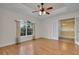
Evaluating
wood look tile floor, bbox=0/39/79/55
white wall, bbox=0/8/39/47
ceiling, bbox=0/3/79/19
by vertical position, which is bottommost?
wood look tile floor, bbox=0/39/79/55

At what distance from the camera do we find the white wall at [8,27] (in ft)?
→ 8.02

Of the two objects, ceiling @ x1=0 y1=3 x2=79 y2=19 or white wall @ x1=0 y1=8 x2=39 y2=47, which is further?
white wall @ x1=0 y1=8 x2=39 y2=47

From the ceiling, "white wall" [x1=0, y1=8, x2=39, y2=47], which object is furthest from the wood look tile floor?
the ceiling

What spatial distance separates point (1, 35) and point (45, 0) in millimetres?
1593

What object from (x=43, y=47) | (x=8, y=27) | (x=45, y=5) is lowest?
(x=43, y=47)

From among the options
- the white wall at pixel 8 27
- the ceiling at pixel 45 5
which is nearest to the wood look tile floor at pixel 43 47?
the white wall at pixel 8 27

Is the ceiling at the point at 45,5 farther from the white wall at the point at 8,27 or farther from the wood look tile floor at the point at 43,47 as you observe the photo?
the wood look tile floor at the point at 43,47

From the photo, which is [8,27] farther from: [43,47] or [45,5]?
[45,5]

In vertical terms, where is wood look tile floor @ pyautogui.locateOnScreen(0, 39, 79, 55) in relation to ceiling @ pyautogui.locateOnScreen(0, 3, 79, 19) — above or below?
below

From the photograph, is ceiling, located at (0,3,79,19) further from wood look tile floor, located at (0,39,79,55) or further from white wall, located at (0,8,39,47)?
wood look tile floor, located at (0,39,79,55)

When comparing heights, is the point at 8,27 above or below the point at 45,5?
below

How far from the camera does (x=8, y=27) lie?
8.99 ft

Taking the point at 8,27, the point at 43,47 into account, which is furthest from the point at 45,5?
the point at 8,27

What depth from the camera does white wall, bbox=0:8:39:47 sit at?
2445 millimetres
